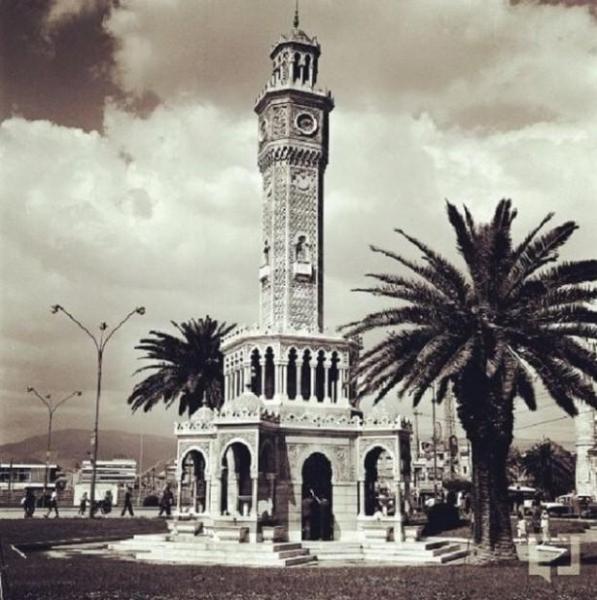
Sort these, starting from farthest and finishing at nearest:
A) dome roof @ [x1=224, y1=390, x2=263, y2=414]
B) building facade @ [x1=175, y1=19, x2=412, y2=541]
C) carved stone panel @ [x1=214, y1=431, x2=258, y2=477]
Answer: building facade @ [x1=175, y1=19, x2=412, y2=541] → dome roof @ [x1=224, y1=390, x2=263, y2=414] → carved stone panel @ [x1=214, y1=431, x2=258, y2=477]

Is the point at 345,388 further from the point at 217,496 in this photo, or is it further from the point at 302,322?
the point at 217,496

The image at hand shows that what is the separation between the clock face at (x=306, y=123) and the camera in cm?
4216

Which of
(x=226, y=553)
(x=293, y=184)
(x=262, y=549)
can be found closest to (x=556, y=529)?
(x=262, y=549)

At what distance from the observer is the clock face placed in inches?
1660

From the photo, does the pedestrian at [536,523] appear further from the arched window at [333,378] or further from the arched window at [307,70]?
the arched window at [307,70]

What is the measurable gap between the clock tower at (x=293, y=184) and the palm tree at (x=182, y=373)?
995 cm

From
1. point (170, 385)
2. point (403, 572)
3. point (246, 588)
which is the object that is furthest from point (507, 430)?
point (170, 385)

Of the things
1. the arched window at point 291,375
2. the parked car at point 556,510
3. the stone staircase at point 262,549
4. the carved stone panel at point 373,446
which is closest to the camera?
the stone staircase at point 262,549

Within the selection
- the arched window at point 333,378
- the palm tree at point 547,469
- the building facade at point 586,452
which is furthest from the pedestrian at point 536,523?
the palm tree at point 547,469

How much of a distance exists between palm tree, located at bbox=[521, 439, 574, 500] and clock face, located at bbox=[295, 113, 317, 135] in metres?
52.6

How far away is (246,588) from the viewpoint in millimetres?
18828

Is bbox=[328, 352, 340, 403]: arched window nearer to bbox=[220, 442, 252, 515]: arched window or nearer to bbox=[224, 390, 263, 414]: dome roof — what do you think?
bbox=[220, 442, 252, 515]: arched window

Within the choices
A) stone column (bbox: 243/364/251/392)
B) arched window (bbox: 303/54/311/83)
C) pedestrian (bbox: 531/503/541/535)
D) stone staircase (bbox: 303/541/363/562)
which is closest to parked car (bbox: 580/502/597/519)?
pedestrian (bbox: 531/503/541/535)

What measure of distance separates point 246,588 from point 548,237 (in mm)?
13587
